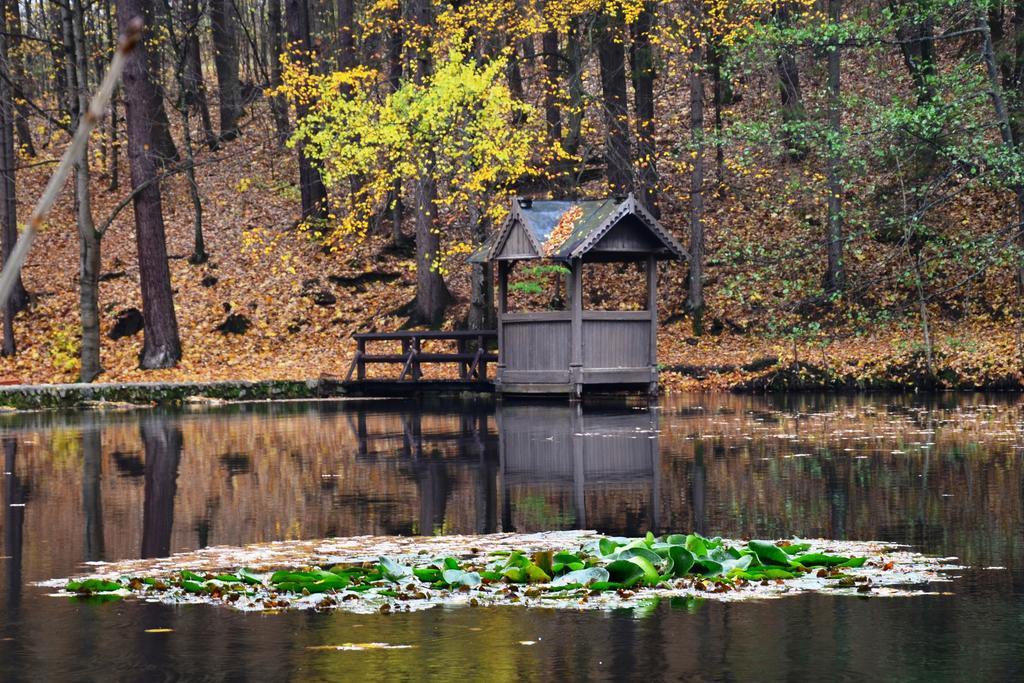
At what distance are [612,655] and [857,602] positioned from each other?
70.7 inches

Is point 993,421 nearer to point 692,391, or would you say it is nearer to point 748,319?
point 692,391

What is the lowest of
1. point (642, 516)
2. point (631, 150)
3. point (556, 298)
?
point (642, 516)

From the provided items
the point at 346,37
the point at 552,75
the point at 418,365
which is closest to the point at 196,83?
the point at 346,37

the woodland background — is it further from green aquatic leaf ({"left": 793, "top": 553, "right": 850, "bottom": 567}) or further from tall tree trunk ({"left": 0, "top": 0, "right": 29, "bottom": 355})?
green aquatic leaf ({"left": 793, "top": 553, "right": 850, "bottom": 567})

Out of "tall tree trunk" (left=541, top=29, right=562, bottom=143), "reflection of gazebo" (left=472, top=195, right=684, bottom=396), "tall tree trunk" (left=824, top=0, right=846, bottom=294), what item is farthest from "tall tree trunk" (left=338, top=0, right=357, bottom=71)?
"tall tree trunk" (left=824, top=0, right=846, bottom=294)

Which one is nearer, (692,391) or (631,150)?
(692,391)

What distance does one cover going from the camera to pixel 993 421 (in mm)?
19047

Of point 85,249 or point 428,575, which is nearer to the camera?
point 428,575

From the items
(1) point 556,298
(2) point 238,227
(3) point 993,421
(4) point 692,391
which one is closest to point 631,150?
(1) point 556,298

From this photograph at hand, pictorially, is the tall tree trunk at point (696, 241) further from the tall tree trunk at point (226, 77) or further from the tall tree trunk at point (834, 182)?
the tall tree trunk at point (226, 77)

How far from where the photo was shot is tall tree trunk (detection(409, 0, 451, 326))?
31.3 metres

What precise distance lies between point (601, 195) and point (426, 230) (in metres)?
8.68

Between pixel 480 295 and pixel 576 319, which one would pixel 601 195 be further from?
pixel 576 319

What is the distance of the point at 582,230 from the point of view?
25984mm
